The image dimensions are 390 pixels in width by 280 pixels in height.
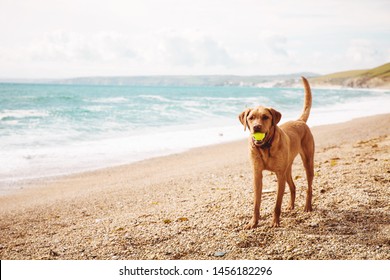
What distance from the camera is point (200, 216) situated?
505 centimetres

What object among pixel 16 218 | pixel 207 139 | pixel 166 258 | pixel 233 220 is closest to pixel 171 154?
pixel 207 139

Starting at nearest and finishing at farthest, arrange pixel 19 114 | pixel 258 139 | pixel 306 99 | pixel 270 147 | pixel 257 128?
pixel 257 128
pixel 258 139
pixel 270 147
pixel 306 99
pixel 19 114

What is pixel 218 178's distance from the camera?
7.97m

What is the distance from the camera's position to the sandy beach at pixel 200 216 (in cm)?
399

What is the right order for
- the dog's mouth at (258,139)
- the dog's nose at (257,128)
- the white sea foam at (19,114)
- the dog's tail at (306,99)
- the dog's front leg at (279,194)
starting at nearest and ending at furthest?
the dog's nose at (257,128) → the dog's mouth at (258,139) → the dog's front leg at (279,194) → the dog's tail at (306,99) → the white sea foam at (19,114)

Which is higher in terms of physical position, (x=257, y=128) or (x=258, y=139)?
(x=257, y=128)

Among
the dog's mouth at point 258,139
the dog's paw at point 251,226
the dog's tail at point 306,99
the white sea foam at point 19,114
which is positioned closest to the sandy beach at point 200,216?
the dog's paw at point 251,226

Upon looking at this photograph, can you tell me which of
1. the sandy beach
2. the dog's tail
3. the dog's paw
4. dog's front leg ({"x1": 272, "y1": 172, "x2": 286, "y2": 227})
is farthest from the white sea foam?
dog's front leg ({"x1": 272, "y1": 172, "x2": 286, "y2": 227})

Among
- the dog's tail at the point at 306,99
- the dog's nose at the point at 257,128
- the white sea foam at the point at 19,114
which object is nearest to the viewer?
the dog's nose at the point at 257,128

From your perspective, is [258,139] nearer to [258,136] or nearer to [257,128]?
[258,136]

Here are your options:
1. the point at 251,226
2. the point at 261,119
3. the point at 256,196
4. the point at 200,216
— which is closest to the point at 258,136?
the point at 261,119

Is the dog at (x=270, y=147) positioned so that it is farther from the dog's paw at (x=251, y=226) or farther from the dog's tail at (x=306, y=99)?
the dog's tail at (x=306, y=99)

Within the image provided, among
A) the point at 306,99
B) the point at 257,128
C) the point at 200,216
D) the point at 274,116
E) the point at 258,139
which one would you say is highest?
the point at 306,99
